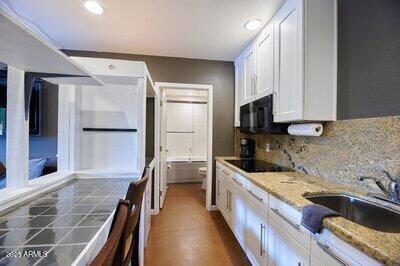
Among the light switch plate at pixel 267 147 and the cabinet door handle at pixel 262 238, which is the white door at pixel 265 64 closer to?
the light switch plate at pixel 267 147

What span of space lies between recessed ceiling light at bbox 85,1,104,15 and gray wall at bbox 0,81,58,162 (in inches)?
56.7

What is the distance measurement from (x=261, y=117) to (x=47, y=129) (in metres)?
2.90

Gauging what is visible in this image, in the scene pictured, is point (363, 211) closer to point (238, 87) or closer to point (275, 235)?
point (275, 235)

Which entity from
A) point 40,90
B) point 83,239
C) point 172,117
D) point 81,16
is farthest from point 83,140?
point 172,117

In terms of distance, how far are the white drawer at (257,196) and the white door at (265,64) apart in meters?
0.94

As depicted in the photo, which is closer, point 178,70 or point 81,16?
point 81,16

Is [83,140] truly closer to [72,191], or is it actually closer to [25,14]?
[72,191]

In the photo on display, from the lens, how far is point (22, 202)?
3.57 feet

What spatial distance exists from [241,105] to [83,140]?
2.03 m

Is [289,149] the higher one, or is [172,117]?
[172,117]

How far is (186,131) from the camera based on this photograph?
204 inches

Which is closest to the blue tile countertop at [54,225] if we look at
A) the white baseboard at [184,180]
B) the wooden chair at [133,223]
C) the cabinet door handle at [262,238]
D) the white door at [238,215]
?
the wooden chair at [133,223]

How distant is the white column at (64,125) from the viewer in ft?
5.85

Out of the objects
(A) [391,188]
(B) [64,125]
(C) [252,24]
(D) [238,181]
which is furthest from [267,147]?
(B) [64,125]
